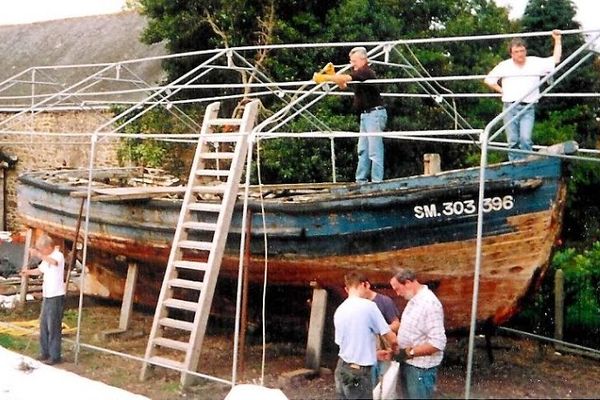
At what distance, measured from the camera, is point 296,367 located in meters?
10.1

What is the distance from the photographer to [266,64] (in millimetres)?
18922

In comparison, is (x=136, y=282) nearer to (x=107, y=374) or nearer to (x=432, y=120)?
(x=107, y=374)

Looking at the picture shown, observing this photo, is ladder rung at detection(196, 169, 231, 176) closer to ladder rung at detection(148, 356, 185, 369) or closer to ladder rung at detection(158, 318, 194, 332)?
ladder rung at detection(158, 318, 194, 332)

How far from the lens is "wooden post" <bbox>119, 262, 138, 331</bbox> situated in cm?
1187

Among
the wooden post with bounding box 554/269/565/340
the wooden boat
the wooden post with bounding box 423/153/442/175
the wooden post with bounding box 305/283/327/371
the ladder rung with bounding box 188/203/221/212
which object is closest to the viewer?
the wooden boat

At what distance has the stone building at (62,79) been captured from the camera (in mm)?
22469

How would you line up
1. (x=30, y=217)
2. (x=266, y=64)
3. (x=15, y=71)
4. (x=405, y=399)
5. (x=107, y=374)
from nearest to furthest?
(x=405, y=399) → (x=107, y=374) → (x=30, y=217) → (x=266, y=64) → (x=15, y=71)

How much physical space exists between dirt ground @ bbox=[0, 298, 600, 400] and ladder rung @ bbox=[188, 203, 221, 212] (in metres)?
1.99

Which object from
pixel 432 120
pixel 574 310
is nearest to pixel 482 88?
pixel 432 120

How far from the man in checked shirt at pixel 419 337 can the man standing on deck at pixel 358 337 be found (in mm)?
168

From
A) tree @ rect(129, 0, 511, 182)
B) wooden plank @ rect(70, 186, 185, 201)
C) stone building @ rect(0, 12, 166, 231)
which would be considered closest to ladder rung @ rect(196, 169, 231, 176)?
wooden plank @ rect(70, 186, 185, 201)

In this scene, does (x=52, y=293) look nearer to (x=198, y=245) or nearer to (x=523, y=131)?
(x=198, y=245)

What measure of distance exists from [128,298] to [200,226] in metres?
2.87

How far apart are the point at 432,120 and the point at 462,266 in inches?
457
